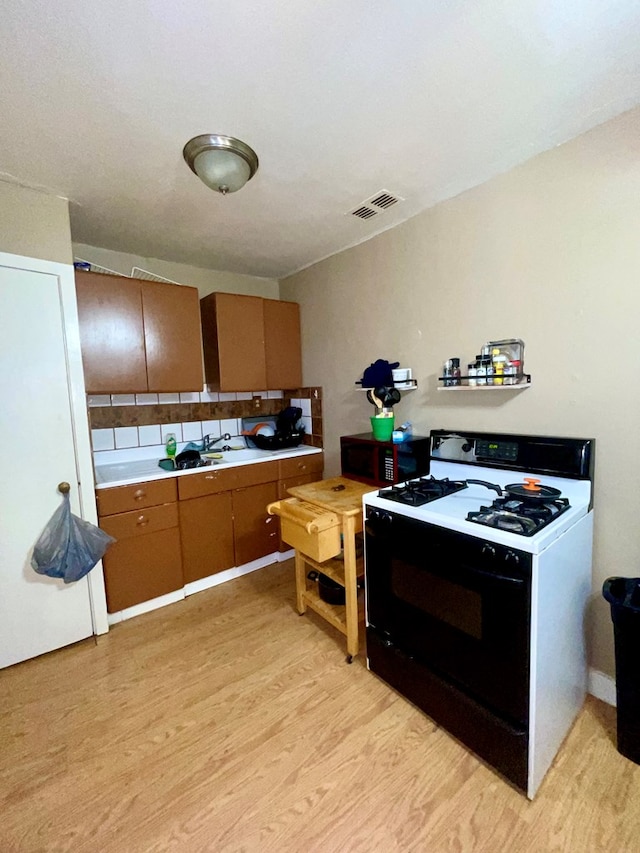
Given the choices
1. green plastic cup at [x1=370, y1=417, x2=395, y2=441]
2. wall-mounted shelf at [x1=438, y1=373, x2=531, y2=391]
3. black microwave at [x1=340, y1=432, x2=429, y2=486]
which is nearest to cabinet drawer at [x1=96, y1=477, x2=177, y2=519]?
black microwave at [x1=340, y1=432, x2=429, y2=486]

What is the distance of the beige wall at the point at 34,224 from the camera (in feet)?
5.54

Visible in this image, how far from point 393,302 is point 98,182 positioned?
166cm

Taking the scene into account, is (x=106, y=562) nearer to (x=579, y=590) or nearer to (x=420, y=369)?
(x=420, y=369)

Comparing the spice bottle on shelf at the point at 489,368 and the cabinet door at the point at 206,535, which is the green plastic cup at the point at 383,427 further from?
the cabinet door at the point at 206,535

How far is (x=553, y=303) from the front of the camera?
154 cm

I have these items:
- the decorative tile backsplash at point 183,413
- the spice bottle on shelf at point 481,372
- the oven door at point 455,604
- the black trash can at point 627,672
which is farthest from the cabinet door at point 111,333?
the black trash can at point 627,672

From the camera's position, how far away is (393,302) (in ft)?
7.38

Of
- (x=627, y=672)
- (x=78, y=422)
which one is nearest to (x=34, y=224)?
(x=78, y=422)

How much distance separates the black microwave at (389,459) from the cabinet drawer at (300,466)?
0.81m

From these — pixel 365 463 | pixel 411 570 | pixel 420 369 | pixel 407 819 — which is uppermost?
pixel 420 369

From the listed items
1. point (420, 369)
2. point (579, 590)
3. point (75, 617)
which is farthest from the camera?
point (420, 369)

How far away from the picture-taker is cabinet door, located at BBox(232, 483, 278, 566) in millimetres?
2588

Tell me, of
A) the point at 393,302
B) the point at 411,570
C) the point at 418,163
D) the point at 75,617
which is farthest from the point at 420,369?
the point at 75,617

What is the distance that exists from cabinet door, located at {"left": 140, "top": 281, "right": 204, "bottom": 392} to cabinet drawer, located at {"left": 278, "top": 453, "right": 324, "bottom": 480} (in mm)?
861
